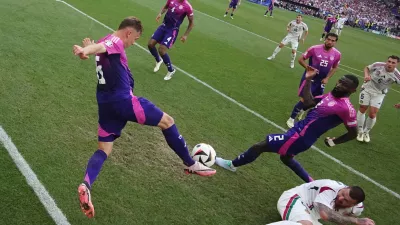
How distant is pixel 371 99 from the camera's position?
8234 mm

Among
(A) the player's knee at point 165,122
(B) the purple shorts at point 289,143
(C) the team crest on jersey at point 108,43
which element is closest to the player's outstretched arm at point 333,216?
(B) the purple shorts at point 289,143

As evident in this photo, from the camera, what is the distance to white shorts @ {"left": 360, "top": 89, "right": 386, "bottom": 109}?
26.8ft

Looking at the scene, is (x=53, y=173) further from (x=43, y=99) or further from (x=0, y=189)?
(x=43, y=99)

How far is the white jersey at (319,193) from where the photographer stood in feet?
13.9

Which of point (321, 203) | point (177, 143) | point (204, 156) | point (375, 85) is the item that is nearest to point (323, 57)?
point (375, 85)

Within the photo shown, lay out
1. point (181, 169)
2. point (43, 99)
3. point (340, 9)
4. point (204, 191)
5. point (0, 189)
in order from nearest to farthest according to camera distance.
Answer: point (0, 189)
point (204, 191)
point (181, 169)
point (43, 99)
point (340, 9)

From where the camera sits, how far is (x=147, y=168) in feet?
Result: 17.8

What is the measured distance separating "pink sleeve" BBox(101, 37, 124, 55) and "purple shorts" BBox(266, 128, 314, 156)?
267 cm

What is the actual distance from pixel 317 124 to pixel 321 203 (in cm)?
129

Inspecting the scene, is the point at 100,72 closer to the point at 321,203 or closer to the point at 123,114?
the point at 123,114

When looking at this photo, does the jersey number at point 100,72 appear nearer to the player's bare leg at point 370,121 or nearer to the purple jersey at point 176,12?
the purple jersey at point 176,12

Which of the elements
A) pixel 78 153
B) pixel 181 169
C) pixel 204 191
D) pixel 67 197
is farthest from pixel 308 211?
pixel 78 153

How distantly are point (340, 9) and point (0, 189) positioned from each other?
49.6 meters

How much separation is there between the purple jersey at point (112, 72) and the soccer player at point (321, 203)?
262cm
